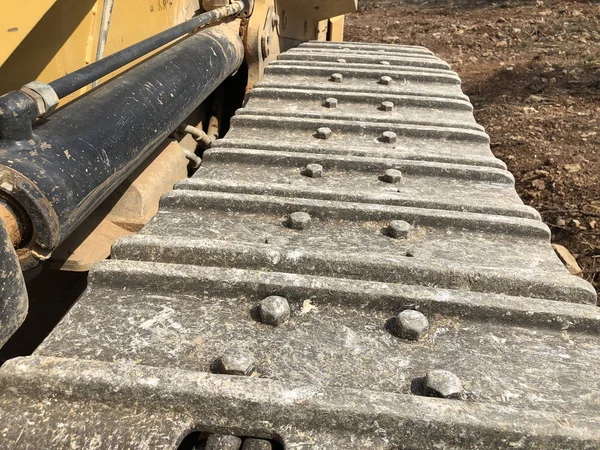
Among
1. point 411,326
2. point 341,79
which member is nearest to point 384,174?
point 411,326

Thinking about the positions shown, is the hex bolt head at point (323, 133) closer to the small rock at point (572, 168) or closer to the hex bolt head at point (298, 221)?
the hex bolt head at point (298, 221)

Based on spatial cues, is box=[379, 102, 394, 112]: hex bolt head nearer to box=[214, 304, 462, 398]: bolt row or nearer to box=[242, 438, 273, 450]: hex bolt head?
box=[214, 304, 462, 398]: bolt row

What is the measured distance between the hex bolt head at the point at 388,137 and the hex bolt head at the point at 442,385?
4.34ft

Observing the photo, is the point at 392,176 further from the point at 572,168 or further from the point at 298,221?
the point at 572,168

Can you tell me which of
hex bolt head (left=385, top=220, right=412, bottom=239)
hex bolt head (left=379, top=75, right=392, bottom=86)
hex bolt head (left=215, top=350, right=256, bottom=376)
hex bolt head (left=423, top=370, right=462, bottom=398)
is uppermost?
hex bolt head (left=379, top=75, right=392, bottom=86)

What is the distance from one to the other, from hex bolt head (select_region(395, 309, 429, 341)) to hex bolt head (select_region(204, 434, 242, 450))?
1.40ft

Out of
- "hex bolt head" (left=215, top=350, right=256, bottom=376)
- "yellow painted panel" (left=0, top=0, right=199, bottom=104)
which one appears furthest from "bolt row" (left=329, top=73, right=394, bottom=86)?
"hex bolt head" (left=215, top=350, right=256, bottom=376)

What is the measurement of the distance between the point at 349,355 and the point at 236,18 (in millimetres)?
2174

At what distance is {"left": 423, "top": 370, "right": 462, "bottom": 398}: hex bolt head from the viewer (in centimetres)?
105

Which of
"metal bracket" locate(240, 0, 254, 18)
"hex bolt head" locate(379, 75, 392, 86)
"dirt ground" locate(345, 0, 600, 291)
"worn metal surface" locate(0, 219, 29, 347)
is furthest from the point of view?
"dirt ground" locate(345, 0, 600, 291)

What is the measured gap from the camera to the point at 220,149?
2.05 meters

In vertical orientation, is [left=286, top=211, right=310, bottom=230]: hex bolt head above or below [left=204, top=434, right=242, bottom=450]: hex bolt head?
above

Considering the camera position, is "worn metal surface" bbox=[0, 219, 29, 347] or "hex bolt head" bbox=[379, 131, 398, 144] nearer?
"worn metal surface" bbox=[0, 219, 29, 347]

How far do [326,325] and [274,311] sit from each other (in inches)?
4.7
